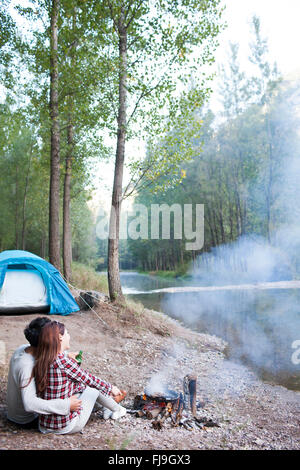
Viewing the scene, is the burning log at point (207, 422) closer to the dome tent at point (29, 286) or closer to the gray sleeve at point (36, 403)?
the gray sleeve at point (36, 403)

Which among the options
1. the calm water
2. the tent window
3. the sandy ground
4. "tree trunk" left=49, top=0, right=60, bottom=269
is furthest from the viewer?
"tree trunk" left=49, top=0, right=60, bottom=269

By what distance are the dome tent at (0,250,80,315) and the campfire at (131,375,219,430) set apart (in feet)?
17.5

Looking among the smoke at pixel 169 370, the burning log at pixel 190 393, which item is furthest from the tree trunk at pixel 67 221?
the burning log at pixel 190 393

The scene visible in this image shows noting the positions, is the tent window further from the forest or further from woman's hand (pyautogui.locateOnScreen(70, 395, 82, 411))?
woman's hand (pyautogui.locateOnScreen(70, 395, 82, 411))

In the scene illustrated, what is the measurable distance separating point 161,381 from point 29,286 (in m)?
4.59

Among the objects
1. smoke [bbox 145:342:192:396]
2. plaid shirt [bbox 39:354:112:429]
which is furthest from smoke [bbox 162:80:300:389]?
plaid shirt [bbox 39:354:112:429]

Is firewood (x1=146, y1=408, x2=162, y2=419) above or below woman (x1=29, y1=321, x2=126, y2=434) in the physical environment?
below

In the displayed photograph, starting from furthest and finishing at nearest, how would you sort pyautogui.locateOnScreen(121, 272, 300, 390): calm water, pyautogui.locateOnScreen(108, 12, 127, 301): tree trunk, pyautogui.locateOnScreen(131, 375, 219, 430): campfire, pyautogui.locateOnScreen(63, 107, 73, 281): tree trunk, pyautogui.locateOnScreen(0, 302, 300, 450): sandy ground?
pyautogui.locateOnScreen(63, 107, 73, 281): tree trunk, pyautogui.locateOnScreen(108, 12, 127, 301): tree trunk, pyautogui.locateOnScreen(121, 272, 300, 390): calm water, pyautogui.locateOnScreen(131, 375, 219, 430): campfire, pyautogui.locateOnScreen(0, 302, 300, 450): sandy ground

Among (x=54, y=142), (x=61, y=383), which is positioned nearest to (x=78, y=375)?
(x=61, y=383)

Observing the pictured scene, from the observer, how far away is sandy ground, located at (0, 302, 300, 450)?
3938mm

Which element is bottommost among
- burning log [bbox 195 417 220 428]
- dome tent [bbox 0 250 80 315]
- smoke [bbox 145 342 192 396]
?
smoke [bbox 145 342 192 396]

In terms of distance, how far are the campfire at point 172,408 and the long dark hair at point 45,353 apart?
5.22 feet

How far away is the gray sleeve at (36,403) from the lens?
3.66m

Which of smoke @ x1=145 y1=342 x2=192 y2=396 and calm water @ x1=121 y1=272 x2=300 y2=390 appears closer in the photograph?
smoke @ x1=145 y1=342 x2=192 y2=396
